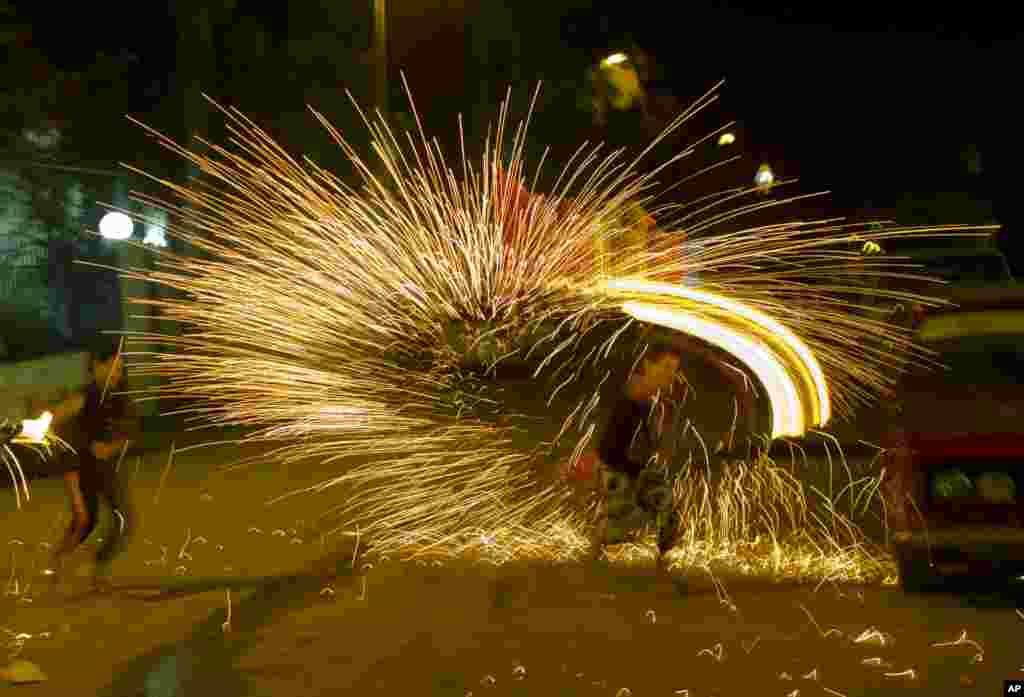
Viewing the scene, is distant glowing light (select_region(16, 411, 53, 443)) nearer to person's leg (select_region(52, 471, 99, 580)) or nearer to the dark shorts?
person's leg (select_region(52, 471, 99, 580))

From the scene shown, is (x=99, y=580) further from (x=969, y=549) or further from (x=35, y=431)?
(x=969, y=549)

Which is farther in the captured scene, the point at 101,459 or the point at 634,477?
the point at 101,459

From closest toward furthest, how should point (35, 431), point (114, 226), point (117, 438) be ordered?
point (35, 431) → point (117, 438) → point (114, 226)

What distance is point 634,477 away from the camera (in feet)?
27.5

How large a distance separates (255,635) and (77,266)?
428 inches

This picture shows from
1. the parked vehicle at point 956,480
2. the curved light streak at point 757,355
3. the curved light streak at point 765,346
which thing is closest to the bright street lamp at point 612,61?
the curved light streak at point 765,346

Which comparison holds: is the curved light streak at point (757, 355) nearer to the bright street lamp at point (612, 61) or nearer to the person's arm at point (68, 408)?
the person's arm at point (68, 408)

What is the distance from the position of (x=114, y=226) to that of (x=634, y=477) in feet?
35.8

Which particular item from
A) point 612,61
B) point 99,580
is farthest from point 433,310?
point 612,61

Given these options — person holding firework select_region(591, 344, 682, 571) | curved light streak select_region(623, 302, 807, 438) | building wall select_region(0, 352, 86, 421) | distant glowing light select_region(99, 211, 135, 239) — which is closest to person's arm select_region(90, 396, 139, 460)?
person holding firework select_region(591, 344, 682, 571)

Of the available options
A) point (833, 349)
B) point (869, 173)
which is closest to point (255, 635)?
point (833, 349)

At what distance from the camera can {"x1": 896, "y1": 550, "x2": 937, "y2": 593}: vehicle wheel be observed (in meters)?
7.37

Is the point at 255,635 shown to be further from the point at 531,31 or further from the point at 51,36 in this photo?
the point at 531,31

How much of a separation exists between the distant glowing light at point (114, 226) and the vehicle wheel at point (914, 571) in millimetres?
12199
